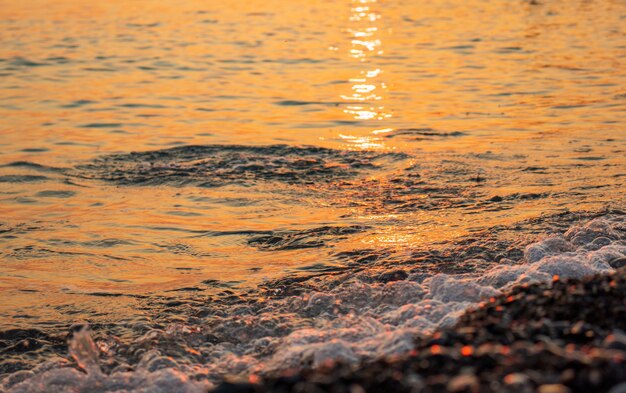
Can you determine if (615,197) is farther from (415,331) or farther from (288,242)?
(415,331)

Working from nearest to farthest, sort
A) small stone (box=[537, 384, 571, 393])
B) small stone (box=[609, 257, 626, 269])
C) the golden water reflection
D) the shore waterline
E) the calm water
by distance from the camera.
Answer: small stone (box=[537, 384, 571, 393])
the shore waterline
small stone (box=[609, 257, 626, 269])
the calm water
the golden water reflection

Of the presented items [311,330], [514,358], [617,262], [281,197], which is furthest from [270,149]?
[514,358]

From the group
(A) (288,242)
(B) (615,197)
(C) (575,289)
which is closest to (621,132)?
(B) (615,197)

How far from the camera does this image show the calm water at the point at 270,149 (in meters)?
10.0

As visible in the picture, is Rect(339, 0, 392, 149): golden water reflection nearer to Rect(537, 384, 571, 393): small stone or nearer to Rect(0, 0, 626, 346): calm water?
Rect(0, 0, 626, 346): calm water

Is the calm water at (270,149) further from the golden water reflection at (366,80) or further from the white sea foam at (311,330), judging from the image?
the white sea foam at (311,330)

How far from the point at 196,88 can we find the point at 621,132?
8.63m

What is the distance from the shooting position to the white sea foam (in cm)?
676

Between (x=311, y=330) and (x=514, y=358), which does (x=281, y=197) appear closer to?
(x=311, y=330)

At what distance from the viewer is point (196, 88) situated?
20.0 metres

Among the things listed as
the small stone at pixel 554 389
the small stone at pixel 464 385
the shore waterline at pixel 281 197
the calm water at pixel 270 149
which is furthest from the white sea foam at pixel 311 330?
the small stone at pixel 554 389

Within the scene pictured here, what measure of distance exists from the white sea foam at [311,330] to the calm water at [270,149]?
959 mm

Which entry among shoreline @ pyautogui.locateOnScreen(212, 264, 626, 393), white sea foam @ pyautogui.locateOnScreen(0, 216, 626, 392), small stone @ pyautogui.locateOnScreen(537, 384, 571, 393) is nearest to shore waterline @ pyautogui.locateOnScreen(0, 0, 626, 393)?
white sea foam @ pyautogui.locateOnScreen(0, 216, 626, 392)

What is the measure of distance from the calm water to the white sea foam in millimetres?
959
